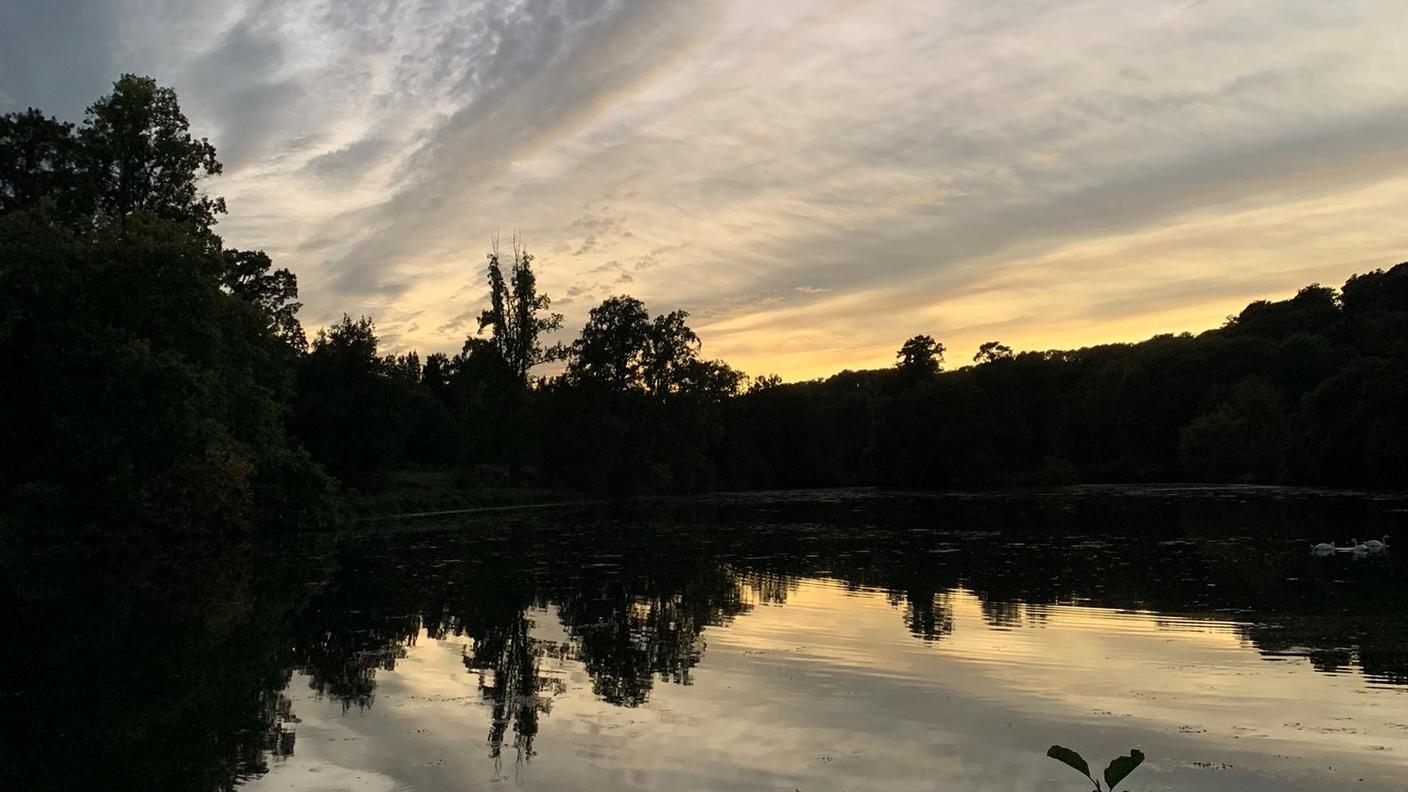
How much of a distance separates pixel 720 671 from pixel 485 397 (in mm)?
58962

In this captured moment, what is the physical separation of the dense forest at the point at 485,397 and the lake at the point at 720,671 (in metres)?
7.88

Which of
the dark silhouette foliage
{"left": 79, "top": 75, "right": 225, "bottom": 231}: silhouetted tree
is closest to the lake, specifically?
the dark silhouette foliage

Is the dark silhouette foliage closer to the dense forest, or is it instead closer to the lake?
the dense forest

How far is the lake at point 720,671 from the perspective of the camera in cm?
901

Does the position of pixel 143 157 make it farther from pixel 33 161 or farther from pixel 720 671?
pixel 720 671

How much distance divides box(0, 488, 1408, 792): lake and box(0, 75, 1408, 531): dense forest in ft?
25.9

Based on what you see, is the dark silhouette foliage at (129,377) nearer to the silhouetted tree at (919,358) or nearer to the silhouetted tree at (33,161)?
the silhouetted tree at (33,161)

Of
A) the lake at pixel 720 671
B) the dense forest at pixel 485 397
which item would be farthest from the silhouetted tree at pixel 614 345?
the lake at pixel 720 671

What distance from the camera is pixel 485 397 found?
7025 cm

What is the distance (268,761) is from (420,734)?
1481 mm

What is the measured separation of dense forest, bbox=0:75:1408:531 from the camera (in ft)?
113

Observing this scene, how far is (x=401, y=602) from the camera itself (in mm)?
20750

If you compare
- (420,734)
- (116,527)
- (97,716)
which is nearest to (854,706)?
(420,734)

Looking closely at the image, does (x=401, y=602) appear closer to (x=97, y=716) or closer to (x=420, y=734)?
(x=97, y=716)
